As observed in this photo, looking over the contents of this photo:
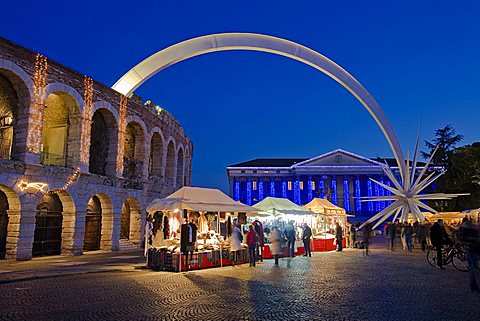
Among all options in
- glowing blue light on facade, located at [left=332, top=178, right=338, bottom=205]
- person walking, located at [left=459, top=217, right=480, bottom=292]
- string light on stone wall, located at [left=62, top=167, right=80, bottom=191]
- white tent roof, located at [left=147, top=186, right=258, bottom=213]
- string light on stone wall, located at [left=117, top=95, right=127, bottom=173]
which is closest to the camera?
person walking, located at [left=459, top=217, right=480, bottom=292]

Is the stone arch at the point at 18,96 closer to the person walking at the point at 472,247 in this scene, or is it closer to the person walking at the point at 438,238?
the person walking at the point at 472,247

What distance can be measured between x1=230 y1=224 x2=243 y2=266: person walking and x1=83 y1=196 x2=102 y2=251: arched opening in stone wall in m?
10.6

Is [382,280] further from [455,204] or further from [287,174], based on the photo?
[287,174]

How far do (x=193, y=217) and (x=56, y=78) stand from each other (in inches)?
383

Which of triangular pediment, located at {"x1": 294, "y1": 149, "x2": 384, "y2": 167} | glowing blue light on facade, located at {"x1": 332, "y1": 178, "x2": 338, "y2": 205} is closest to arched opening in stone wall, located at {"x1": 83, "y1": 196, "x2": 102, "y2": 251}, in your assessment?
triangular pediment, located at {"x1": 294, "y1": 149, "x2": 384, "y2": 167}

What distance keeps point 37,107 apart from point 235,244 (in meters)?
11.1

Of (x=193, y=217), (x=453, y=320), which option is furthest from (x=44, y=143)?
(x=453, y=320)

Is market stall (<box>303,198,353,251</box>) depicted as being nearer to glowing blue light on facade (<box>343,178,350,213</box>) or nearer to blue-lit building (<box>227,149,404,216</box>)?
blue-lit building (<box>227,149,404,216</box>)

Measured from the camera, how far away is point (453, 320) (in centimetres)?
698

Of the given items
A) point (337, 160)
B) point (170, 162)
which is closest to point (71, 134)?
point (170, 162)

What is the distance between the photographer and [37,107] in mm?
18062

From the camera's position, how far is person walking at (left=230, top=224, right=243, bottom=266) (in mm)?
16747

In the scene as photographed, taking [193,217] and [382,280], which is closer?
[382,280]

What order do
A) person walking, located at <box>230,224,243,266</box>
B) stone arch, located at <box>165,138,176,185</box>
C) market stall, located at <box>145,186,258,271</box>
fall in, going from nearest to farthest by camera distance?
market stall, located at <box>145,186,258,271</box> < person walking, located at <box>230,224,243,266</box> < stone arch, located at <box>165,138,176,185</box>
